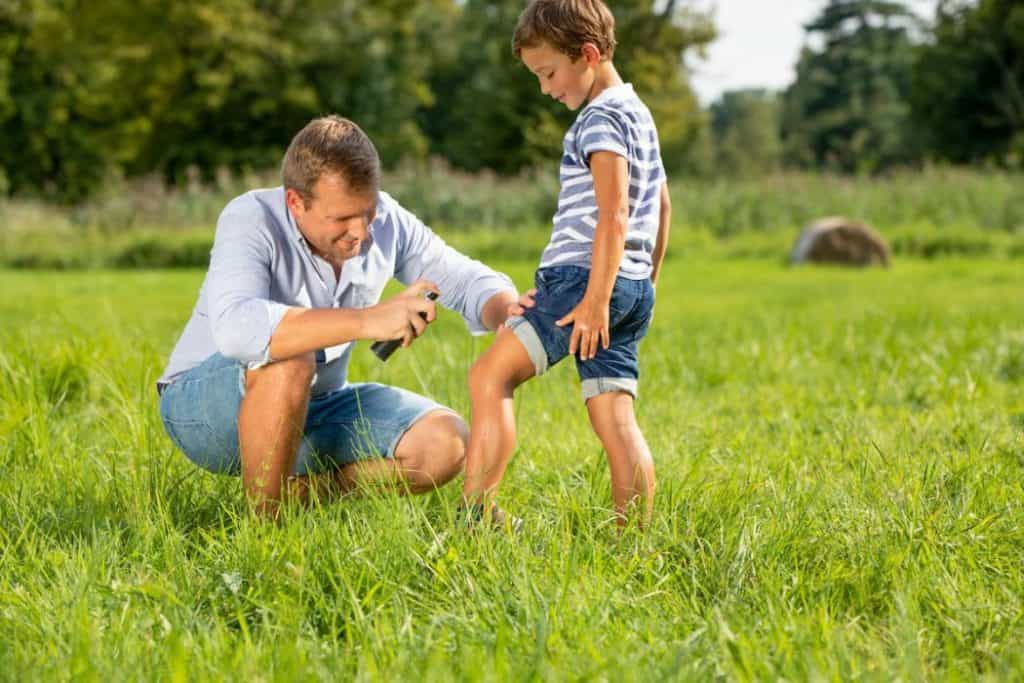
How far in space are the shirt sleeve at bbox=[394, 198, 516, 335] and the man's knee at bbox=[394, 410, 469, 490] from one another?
1.18ft

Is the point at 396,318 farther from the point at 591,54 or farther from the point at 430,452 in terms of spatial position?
the point at 591,54

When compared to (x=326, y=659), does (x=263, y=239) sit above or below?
above

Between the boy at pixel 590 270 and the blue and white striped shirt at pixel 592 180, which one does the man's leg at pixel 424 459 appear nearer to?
the boy at pixel 590 270

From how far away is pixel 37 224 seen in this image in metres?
19.0

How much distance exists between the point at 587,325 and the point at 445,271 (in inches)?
25.7

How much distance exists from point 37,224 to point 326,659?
739 inches

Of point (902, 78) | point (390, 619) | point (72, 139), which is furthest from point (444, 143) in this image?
point (390, 619)

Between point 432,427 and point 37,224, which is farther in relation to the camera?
point 37,224

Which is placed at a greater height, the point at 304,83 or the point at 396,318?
the point at 304,83

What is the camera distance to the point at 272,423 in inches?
115

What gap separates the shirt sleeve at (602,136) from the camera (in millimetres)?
2918

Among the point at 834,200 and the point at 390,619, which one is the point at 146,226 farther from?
the point at 390,619

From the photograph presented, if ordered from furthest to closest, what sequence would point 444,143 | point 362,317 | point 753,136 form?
point 753,136 < point 444,143 < point 362,317

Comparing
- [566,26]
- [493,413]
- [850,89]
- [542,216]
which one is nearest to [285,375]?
[493,413]
